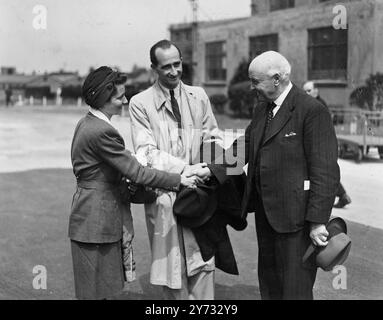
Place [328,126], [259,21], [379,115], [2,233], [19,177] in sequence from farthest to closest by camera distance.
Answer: [259,21], [379,115], [19,177], [2,233], [328,126]

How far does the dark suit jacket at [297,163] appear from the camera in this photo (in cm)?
297

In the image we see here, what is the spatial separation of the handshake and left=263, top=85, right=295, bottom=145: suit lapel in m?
0.48

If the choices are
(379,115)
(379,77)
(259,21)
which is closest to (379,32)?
(379,77)

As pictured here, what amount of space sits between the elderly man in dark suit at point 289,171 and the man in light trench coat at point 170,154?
0.46 metres


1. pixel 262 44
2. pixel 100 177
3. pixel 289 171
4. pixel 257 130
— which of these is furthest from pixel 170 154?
pixel 262 44

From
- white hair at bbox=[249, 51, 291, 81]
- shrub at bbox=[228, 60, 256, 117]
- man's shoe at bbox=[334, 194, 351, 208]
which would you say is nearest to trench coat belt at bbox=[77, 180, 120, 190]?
white hair at bbox=[249, 51, 291, 81]

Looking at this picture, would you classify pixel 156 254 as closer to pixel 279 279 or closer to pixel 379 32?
pixel 279 279

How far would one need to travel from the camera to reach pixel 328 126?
2.99 meters

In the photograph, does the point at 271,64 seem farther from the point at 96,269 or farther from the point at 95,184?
the point at 96,269

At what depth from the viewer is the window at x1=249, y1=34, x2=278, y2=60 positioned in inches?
863

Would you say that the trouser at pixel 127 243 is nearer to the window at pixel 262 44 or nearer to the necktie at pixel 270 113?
the necktie at pixel 270 113

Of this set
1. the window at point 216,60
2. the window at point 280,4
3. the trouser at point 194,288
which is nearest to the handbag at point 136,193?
the trouser at point 194,288

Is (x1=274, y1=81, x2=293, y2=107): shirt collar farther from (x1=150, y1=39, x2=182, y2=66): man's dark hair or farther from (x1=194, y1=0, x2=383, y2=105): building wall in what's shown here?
(x1=194, y1=0, x2=383, y2=105): building wall
